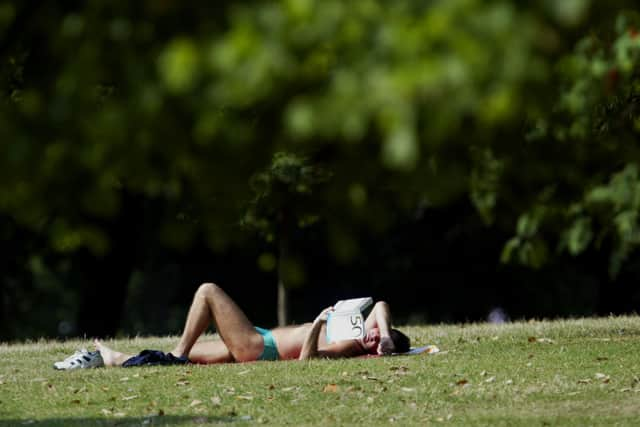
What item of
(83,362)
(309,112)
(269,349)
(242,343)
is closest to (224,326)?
(242,343)

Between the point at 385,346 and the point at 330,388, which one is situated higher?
the point at 385,346

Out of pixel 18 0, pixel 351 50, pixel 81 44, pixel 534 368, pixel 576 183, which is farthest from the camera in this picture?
pixel 534 368

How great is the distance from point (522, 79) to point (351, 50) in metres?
0.44

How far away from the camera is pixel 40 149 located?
376 centimetres

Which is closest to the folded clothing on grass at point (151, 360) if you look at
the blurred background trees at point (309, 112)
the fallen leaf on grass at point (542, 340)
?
the fallen leaf on grass at point (542, 340)

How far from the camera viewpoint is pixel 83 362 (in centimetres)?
1197

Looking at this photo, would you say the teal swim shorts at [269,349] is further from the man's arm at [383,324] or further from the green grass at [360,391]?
the man's arm at [383,324]

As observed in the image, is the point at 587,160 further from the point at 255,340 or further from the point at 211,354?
the point at 211,354

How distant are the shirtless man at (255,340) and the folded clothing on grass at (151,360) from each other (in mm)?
112

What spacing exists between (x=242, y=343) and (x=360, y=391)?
237 cm

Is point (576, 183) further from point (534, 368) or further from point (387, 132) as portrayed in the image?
point (534, 368)

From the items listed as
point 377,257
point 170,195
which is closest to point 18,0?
point 170,195

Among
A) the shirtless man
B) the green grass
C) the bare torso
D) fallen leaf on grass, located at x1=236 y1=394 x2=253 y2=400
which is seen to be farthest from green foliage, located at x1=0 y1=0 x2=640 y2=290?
the bare torso

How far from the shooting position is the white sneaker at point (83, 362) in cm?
1195
